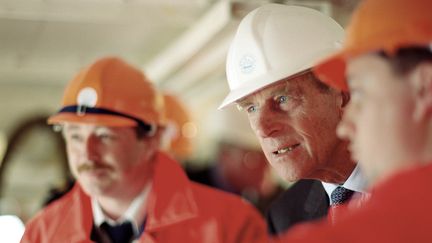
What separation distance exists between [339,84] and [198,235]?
5.54 ft

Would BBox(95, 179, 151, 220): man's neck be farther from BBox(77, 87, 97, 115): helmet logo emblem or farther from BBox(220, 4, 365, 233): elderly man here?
BBox(220, 4, 365, 233): elderly man

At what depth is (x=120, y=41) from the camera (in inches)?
306

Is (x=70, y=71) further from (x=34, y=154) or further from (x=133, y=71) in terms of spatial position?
(x=133, y=71)

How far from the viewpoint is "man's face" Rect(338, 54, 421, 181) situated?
1.37m

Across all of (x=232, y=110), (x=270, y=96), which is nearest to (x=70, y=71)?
(x=232, y=110)

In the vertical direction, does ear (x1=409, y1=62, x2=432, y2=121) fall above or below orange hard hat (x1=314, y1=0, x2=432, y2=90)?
below

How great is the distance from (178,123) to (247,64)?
3.21m

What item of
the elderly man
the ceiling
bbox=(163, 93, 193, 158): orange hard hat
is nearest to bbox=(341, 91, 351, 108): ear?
the elderly man

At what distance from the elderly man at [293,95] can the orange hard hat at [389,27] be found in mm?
1057

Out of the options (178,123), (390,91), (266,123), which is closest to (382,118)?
(390,91)

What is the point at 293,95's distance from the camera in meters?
2.57

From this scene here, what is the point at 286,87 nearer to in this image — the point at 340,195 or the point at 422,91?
the point at 340,195

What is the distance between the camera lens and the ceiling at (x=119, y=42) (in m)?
5.25

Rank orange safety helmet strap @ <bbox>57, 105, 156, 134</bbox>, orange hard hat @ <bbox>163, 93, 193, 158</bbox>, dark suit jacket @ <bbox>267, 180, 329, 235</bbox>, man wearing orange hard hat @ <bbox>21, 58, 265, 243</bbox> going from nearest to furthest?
dark suit jacket @ <bbox>267, 180, 329, 235</bbox>, man wearing orange hard hat @ <bbox>21, 58, 265, 243</bbox>, orange safety helmet strap @ <bbox>57, 105, 156, 134</bbox>, orange hard hat @ <bbox>163, 93, 193, 158</bbox>
